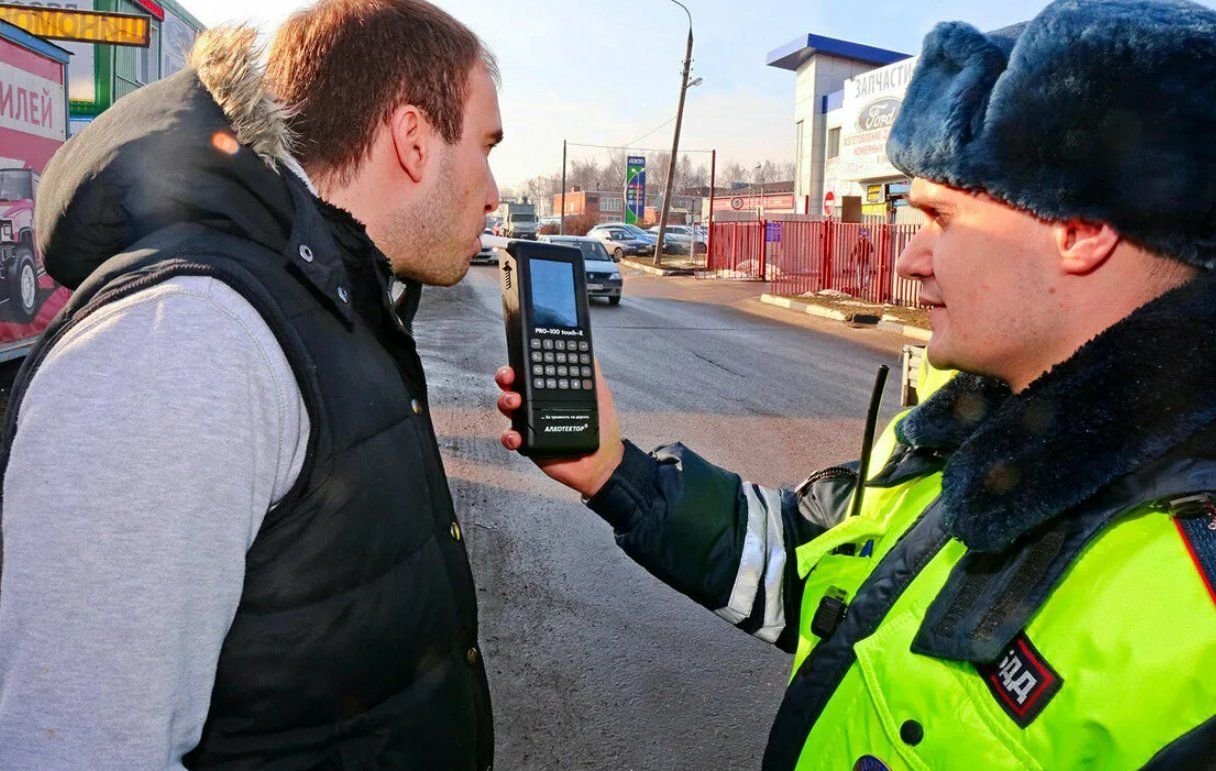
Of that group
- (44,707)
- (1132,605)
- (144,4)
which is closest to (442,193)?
(44,707)

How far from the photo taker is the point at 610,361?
1138 cm

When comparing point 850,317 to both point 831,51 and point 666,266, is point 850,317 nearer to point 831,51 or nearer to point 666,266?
point 666,266

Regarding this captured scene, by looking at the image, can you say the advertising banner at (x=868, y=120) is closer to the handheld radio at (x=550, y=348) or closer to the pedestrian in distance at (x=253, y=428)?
the handheld radio at (x=550, y=348)

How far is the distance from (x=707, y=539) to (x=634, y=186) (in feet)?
161

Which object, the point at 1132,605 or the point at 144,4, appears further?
the point at 144,4

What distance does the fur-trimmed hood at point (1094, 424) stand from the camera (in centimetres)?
122

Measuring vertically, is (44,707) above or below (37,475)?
below

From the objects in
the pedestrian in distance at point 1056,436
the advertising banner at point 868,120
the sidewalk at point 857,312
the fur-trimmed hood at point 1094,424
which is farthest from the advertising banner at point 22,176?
the advertising banner at point 868,120

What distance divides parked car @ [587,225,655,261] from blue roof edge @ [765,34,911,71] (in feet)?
33.1

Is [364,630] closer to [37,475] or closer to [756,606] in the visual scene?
[37,475]

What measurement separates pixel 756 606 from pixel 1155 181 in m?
1.09

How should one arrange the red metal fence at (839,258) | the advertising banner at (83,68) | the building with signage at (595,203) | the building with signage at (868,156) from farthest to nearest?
the building with signage at (595,203)
the building with signage at (868,156)
the red metal fence at (839,258)
the advertising banner at (83,68)

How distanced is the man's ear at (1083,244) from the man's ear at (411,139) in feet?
3.36

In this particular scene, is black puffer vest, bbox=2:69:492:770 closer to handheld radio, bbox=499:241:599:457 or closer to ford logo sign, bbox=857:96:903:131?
handheld radio, bbox=499:241:599:457
